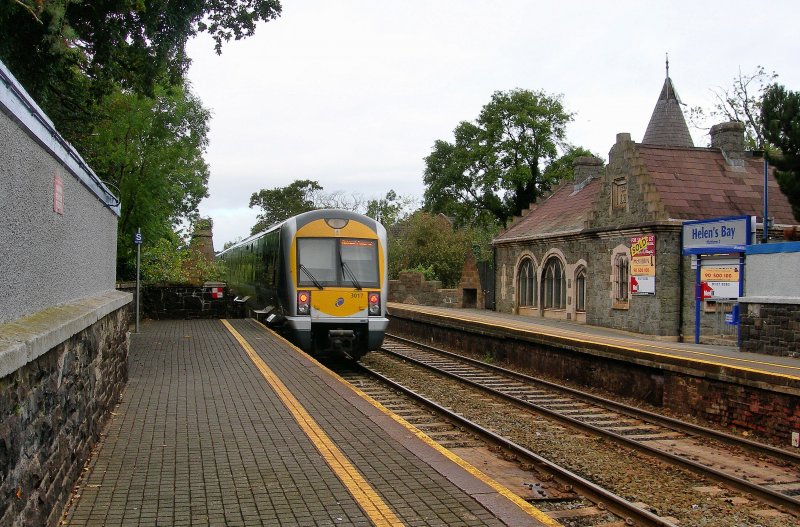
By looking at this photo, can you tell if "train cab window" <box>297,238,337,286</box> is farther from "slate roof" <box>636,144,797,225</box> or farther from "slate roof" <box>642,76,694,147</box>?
"slate roof" <box>642,76,694,147</box>

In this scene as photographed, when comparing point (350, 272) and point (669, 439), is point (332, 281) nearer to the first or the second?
point (350, 272)

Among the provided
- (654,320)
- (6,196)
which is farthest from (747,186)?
(6,196)

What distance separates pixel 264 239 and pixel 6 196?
48.4 feet

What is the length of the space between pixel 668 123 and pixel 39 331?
33526 millimetres

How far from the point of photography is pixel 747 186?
24234 mm

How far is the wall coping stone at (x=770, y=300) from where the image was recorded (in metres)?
13.7

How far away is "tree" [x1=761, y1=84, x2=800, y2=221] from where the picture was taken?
1630cm

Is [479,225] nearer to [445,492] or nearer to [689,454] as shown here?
[689,454]

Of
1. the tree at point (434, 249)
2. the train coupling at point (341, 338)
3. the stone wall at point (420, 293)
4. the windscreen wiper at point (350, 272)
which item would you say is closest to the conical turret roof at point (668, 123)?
the stone wall at point (420, 293)

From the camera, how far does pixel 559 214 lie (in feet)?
100

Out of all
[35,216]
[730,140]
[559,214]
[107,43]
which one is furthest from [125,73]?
[730,140]

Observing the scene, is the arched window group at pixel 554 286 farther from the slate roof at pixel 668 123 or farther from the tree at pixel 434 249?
the tree at pixel 434 249

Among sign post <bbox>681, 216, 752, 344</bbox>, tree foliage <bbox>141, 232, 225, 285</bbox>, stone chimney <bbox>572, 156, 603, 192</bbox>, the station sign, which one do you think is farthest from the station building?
tree foliage <bbox>141, 232, 225, 285</bbox>

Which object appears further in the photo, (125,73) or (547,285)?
(547,285)
